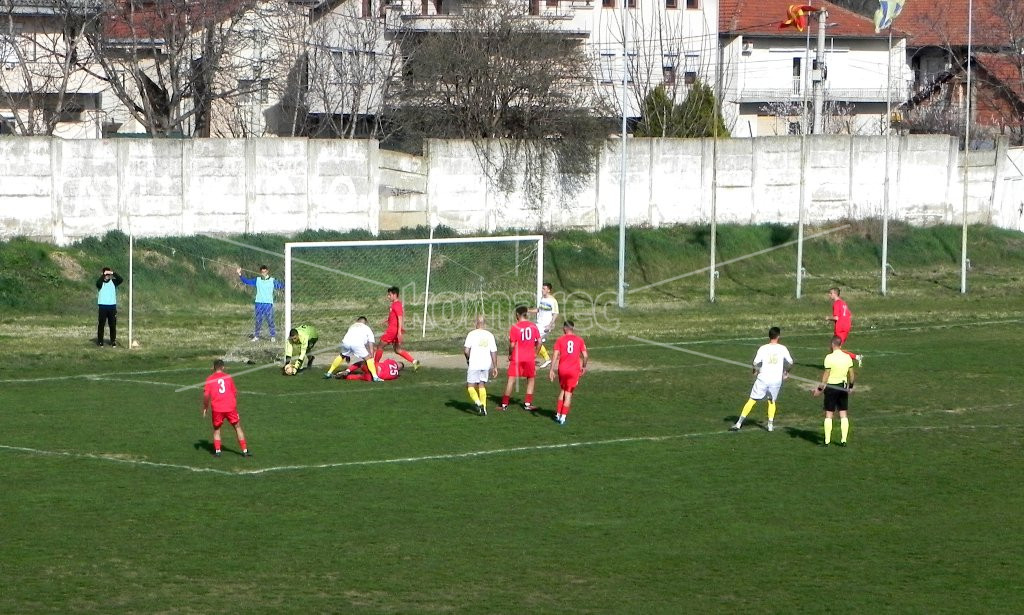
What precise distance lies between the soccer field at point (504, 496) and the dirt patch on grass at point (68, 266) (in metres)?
8.25

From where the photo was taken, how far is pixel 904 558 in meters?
16.3

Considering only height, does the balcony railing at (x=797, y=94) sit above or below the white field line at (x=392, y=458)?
above

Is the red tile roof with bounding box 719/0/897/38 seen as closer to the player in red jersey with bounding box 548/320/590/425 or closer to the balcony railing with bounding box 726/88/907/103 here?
the balcony railing with bounding box 726/88/907/103

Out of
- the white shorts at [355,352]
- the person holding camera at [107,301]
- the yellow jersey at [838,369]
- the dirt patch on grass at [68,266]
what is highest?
the dirt patch on grass at [68,266]

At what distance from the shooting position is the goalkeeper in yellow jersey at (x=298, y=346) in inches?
1168

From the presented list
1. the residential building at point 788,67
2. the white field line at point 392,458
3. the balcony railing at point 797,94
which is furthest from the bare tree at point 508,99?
the white field line at point 392,458

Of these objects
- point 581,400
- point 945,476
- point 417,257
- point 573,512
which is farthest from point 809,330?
point 573,512

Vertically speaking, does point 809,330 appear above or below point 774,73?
below

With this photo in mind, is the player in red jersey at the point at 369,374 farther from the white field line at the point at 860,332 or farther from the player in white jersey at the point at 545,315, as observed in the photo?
the white field line at the point at 860,332

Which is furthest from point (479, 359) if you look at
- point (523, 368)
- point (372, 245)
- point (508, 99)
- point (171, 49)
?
point (171, 49)

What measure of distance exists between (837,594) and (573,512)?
4.35 m

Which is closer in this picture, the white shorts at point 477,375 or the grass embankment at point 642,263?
the white shorts at point 477,375

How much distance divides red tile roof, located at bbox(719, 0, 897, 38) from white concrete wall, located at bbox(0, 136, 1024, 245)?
16764 millimetres

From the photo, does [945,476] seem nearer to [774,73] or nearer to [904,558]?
[904,558]
